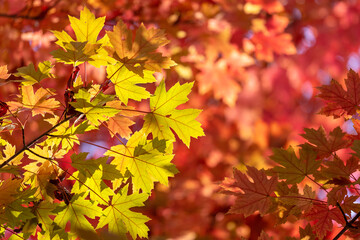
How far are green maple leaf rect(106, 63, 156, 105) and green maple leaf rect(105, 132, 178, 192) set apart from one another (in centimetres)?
9

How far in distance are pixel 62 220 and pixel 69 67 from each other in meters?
1.59

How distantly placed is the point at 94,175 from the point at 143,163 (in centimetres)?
10

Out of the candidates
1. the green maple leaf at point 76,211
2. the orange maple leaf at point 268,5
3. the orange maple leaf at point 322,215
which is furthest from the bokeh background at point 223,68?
the green maple leaf at point 76,211

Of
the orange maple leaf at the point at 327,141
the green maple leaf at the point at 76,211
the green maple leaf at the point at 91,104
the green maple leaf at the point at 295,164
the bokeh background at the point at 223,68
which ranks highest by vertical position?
the green maple leaf at the point at 91,104

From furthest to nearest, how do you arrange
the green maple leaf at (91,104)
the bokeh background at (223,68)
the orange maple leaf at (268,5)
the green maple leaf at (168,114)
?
the orange maple leaf at (268,5) → the bokeh background at (223,68) → the green maple leaf at (168,114) → the green maple leaf at (91,104)

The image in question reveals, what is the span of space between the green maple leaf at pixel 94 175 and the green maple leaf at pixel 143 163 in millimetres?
52

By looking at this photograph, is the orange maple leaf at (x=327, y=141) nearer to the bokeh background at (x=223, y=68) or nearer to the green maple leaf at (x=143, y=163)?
the green maple leaf at (x=143, y=163)

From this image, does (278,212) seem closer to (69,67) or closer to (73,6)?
(73,6)

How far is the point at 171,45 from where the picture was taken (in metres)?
2.57

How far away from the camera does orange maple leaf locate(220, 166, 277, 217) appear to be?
2.59 ft

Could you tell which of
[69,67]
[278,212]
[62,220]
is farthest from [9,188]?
[69,67]

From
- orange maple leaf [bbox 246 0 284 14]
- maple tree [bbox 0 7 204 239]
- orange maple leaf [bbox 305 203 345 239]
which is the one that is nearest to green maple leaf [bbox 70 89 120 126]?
maple tree [bbox 0 7 204 239]

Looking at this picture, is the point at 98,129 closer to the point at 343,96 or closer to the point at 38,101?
the point at 38,101

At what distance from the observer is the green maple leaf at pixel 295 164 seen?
2.51 feet
